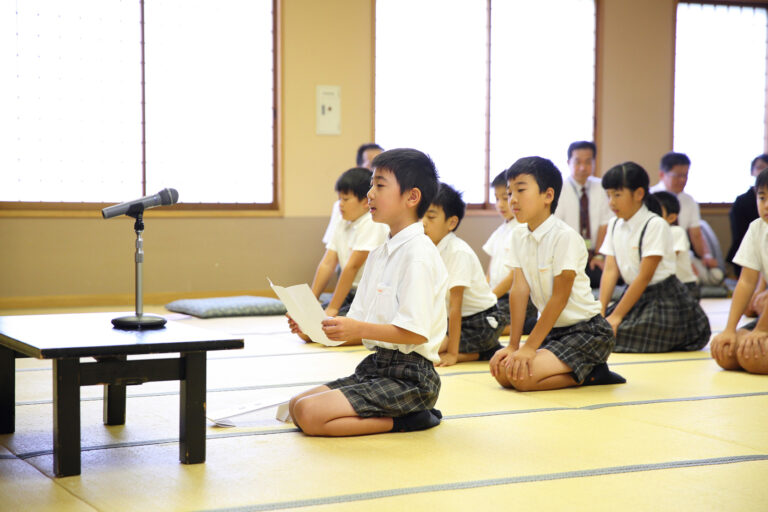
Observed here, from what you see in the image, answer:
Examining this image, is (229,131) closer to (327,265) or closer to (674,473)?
(327,265)

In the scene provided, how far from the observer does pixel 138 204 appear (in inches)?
88.1

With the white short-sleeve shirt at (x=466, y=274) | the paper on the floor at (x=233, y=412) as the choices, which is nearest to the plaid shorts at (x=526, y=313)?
the white short-sleeve shirt at (x=466, y=274)

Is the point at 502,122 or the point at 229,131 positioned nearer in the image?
the point at 229,131

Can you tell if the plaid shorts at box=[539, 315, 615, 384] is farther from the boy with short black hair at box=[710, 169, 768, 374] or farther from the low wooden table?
the low wooden table

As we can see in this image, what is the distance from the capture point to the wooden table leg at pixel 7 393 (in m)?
2.37

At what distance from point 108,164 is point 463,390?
3681 mm

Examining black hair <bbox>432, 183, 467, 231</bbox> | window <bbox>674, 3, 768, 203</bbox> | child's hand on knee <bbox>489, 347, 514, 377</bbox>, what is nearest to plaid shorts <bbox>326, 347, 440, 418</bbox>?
child's hand on knee <bbox>489, 347, 514, 377</bbox>

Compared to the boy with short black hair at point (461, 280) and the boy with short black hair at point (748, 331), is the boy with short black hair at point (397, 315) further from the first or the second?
the boy with short black hair at point (748, 331)

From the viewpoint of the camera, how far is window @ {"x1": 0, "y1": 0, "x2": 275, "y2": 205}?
5695 millimetres

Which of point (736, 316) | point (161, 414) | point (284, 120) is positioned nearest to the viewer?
point (161, 414)

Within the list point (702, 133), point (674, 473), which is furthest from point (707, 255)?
point (674, 473)

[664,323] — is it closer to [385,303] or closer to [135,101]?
[385,303]

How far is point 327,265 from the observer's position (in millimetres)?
4668

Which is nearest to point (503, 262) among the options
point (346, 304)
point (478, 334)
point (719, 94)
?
point (346, 304)
